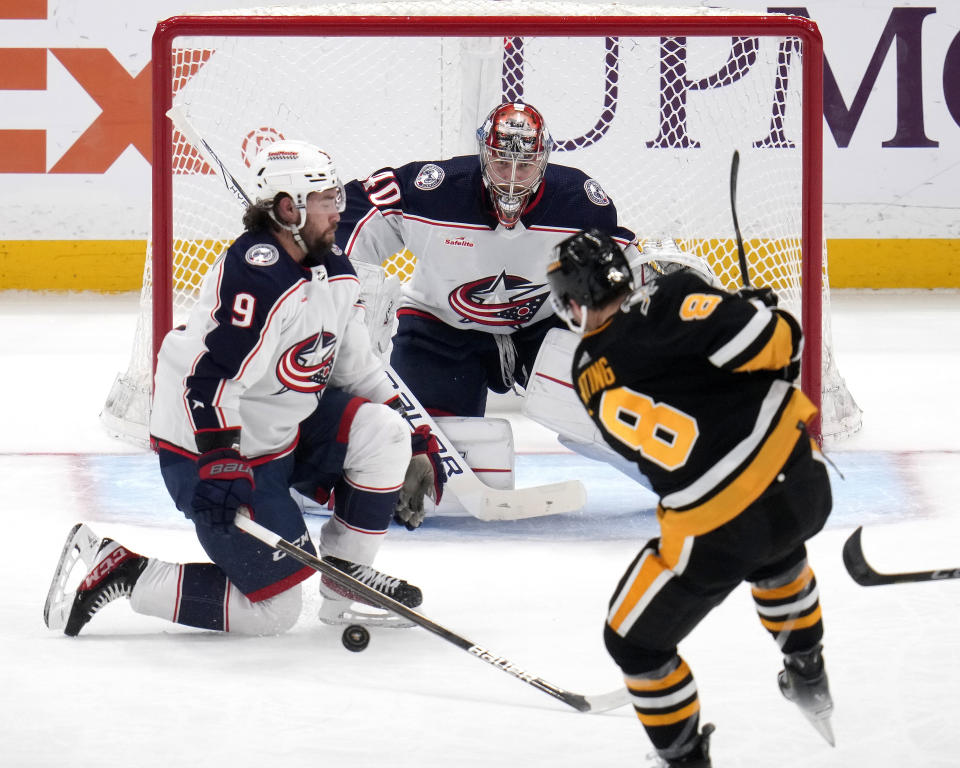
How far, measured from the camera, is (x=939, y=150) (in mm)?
6418

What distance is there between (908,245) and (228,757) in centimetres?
530

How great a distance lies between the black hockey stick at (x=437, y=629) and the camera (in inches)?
82.8

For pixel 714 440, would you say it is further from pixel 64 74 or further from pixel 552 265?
pixel 64 74

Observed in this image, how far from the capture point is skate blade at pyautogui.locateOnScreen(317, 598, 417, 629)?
2521 millimetres

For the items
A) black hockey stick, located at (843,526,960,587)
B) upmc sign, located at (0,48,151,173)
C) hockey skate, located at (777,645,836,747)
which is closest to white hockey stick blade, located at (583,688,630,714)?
hockey skate, located at (777,645,836,747)

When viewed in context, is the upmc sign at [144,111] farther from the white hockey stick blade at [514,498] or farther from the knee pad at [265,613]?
the knee pad at [265,613]

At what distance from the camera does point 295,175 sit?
2.46 m

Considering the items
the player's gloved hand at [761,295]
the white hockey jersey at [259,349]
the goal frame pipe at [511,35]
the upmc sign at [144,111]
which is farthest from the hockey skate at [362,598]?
the upmc sign at [144,111]

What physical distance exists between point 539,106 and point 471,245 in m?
1.82

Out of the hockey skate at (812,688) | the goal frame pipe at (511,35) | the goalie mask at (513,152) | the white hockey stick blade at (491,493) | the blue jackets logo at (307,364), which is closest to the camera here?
the hockey skate at (812,688)

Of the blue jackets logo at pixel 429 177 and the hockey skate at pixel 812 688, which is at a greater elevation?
the blue jackets logo at pixel 429 177

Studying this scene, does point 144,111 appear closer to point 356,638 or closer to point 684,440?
point 356,638

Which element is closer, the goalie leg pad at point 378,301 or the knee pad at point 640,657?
the knee pad at point 640,657

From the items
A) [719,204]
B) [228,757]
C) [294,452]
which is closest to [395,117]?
[719,204]
